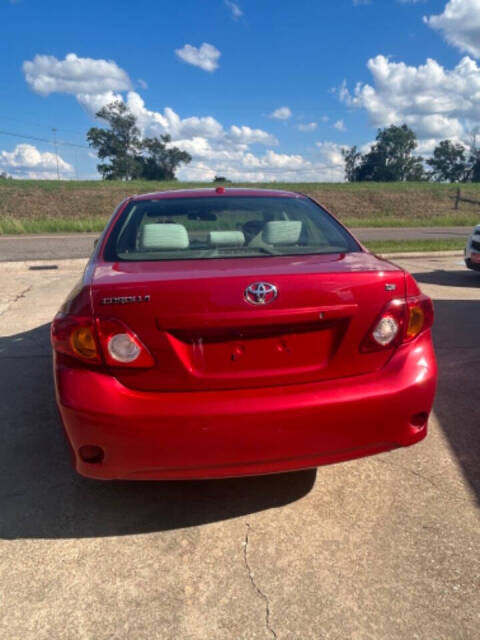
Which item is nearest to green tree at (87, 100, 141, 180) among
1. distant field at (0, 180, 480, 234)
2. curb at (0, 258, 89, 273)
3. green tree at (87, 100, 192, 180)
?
green tree at (87, 100, 192, 180)

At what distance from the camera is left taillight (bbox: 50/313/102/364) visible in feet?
6.97

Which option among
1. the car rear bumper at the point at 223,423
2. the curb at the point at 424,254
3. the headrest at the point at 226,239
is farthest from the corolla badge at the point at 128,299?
A: the curb at the point at 424,254

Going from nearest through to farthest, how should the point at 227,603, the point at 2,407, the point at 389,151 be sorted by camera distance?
the point at 227,603
the point at 2,407
the point at 389,151

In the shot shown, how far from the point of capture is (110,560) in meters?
2.22

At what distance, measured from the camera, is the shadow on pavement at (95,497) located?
2.47 metres

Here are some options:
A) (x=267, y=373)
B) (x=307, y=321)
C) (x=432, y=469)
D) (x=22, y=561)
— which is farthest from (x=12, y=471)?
(x=432, y=469)

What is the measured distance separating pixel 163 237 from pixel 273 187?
143 feet

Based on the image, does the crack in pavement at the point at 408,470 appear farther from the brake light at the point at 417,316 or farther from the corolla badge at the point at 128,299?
Result: the corolla badge at the point at 128,299

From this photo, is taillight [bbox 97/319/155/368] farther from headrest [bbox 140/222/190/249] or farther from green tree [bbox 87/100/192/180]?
green tree [bbox 87/100/192/180]

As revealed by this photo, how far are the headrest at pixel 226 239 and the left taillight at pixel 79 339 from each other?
109cm

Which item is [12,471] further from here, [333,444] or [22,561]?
[333,444]

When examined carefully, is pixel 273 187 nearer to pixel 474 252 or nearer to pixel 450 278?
pixel 450 278

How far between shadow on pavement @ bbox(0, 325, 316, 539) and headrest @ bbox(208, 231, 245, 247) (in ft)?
4.38

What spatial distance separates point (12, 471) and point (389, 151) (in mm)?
120418
